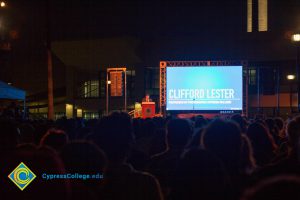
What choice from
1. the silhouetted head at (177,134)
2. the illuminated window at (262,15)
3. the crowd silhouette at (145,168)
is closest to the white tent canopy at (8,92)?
the crowd silhouette at (145,168)

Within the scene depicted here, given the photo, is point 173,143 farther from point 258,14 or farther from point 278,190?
point 258,14

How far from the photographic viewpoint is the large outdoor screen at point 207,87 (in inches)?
941

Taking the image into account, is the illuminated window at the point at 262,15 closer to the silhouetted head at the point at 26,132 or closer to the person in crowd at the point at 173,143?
the silhouetted head at the point at 26,132

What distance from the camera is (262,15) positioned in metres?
34.5

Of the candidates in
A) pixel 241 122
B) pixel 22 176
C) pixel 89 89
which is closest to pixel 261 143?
pixel 241 122

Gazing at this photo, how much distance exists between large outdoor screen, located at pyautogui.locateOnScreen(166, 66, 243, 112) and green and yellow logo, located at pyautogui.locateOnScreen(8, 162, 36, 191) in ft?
70.8

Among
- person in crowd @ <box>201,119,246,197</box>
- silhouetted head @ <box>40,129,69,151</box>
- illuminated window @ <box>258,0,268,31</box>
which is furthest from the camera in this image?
illuminated window @ <box>258,0,268,31</box>

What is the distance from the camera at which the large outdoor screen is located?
78.4 feet

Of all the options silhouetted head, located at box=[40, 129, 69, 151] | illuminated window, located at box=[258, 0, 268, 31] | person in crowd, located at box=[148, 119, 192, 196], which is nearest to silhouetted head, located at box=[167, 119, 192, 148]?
person in crowd, located at box=[148, 119, 192, 196]

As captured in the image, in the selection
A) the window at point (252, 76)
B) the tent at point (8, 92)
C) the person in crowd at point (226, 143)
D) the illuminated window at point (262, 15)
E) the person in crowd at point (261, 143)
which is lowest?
the person in crowd at point (261, 143)

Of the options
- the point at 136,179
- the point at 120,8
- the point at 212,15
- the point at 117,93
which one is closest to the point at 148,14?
the point at 120,8

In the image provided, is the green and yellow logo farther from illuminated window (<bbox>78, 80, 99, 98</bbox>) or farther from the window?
illuminated window (<bbox>78, 80, 99, 98</bbox>)

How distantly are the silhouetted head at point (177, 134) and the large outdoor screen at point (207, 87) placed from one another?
1895 cm

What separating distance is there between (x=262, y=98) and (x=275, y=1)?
28.9 ft
